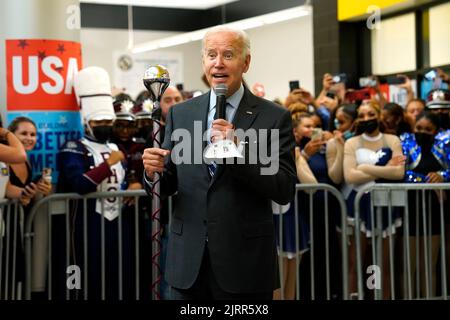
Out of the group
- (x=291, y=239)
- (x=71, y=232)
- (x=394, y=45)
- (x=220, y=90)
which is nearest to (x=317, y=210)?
(x=291, y=239)

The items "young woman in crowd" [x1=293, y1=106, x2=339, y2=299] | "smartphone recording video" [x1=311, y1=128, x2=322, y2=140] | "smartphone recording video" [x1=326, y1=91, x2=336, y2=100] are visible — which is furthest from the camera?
"smartphone recording video" [x1=326, y1=91, x2=336, y2=100]

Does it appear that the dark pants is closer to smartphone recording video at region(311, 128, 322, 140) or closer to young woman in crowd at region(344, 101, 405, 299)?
young woman in crowd at region(344, 101, 405, 299)

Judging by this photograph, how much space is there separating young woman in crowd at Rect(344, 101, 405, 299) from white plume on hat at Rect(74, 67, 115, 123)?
1.88m

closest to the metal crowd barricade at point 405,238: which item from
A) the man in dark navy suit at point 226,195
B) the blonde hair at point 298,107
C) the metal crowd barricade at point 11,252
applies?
the blonde hair at point 298,107

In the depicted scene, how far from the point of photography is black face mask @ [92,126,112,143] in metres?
5.47

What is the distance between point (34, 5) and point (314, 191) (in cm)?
234

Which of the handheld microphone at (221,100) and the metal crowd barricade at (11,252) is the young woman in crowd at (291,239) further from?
the handheld microphone at (221,100)

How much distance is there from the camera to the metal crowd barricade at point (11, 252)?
5082mm

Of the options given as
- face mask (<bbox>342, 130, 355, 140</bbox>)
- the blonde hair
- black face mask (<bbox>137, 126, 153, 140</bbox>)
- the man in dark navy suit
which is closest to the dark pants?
the man in dark navy suit

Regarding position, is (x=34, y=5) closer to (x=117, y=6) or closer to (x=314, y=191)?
(x=314, y=191)

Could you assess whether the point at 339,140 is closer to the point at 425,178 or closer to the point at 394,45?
the point at 425,178

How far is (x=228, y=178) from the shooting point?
3.19 m

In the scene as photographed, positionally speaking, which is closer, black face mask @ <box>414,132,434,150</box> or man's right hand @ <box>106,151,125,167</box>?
man's right hand @ <box>106,151,125,167</box>

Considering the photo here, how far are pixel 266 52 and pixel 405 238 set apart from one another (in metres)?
10.7
